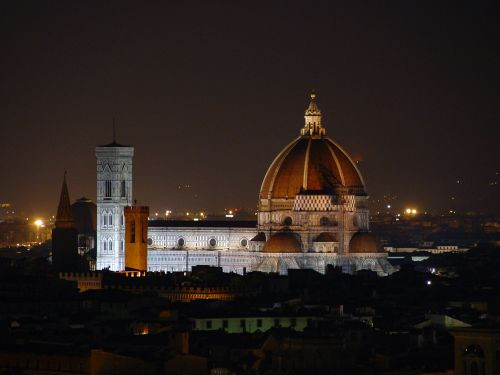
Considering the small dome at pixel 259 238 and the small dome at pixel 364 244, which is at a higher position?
the small dome at pixel 259 238

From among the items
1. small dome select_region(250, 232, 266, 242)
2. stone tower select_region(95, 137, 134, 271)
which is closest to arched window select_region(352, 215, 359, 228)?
small dome select_region(250, 232, 266, 242)

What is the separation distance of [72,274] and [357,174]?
117 feet

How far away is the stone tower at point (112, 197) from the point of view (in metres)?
194

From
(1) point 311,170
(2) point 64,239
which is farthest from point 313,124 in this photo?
(2) point 64,239

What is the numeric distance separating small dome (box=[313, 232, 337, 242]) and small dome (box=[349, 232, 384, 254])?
3.85 ft

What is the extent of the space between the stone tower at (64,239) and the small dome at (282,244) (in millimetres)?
11779

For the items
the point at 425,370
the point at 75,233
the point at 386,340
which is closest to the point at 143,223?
the point at 75,233

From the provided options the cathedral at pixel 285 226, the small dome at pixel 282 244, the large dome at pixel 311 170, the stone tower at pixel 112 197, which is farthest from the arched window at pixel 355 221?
the stone tower at pixel 112 197

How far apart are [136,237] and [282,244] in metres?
9.01

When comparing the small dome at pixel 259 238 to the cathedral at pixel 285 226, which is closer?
the cathedral at pixel 285 226

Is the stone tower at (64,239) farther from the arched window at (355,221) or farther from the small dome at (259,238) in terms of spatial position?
the arched window at (355,221)

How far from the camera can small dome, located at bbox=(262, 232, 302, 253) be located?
185000 millimetres

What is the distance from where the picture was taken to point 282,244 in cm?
18538

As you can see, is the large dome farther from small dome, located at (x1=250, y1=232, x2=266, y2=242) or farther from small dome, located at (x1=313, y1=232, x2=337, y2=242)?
small dome, located at (x1=313, y1=232, x2=337, y2=242)
